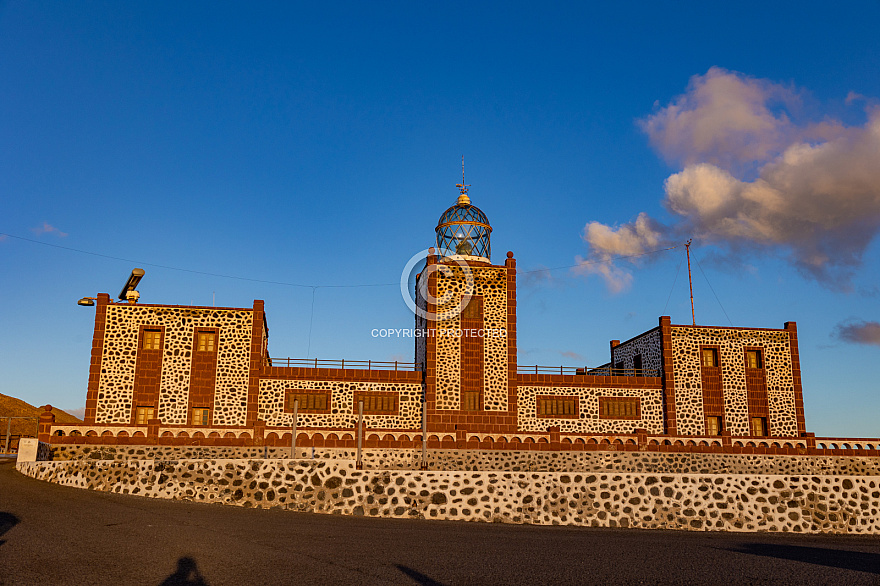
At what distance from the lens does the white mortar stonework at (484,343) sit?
93.9 feet

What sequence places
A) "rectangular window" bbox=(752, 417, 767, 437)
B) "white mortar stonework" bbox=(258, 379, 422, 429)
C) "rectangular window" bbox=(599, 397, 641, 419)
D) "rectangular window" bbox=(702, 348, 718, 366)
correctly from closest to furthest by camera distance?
"white mortar stonework" bbox=(258, 379, 422, 429)
"rectangular window" bbox=(599, 397, 641, 419)
"rectangular window" bbox=(752, 417, 767, 437)
"rectangular window" bbox=(702, 348, 718, 366)

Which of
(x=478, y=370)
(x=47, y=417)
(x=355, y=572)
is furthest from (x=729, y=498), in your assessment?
(x=47, y=417)

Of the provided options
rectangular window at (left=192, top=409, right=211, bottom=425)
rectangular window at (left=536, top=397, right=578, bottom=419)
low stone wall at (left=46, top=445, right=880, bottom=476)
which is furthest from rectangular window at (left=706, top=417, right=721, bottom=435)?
rectangular window at (left=192, top=409, right=211, bottom=425)

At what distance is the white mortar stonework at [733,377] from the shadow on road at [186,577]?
86.5 ft

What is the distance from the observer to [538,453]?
2428cm

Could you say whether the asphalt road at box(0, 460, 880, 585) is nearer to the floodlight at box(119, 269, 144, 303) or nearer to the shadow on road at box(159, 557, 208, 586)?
the shadow on road at box(159, 557, 208, 586)

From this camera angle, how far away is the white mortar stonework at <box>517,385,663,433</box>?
2916 cm

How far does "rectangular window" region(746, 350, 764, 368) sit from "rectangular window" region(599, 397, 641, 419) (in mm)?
5673

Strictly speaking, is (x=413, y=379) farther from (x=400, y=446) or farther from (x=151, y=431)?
(x=151, y=431)

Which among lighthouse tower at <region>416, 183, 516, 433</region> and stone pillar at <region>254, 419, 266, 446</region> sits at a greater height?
lighthouse tower at <region>416, 183, 516, 433</region>

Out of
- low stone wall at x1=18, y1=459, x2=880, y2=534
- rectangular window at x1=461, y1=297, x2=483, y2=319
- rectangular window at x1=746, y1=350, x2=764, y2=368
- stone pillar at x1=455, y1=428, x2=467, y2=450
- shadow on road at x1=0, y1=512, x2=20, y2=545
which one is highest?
rectangular window at x1=461, y1=297, x2=483, y2=319

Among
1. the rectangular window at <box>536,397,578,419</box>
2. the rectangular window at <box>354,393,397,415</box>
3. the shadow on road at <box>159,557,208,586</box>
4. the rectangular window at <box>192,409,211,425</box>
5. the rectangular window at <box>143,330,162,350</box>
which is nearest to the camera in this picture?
the shadow on road at <box>159,557,208,586</box>

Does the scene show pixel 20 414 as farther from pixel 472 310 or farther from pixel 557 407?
pixel 557 407

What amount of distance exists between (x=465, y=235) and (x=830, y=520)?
21.3 m
